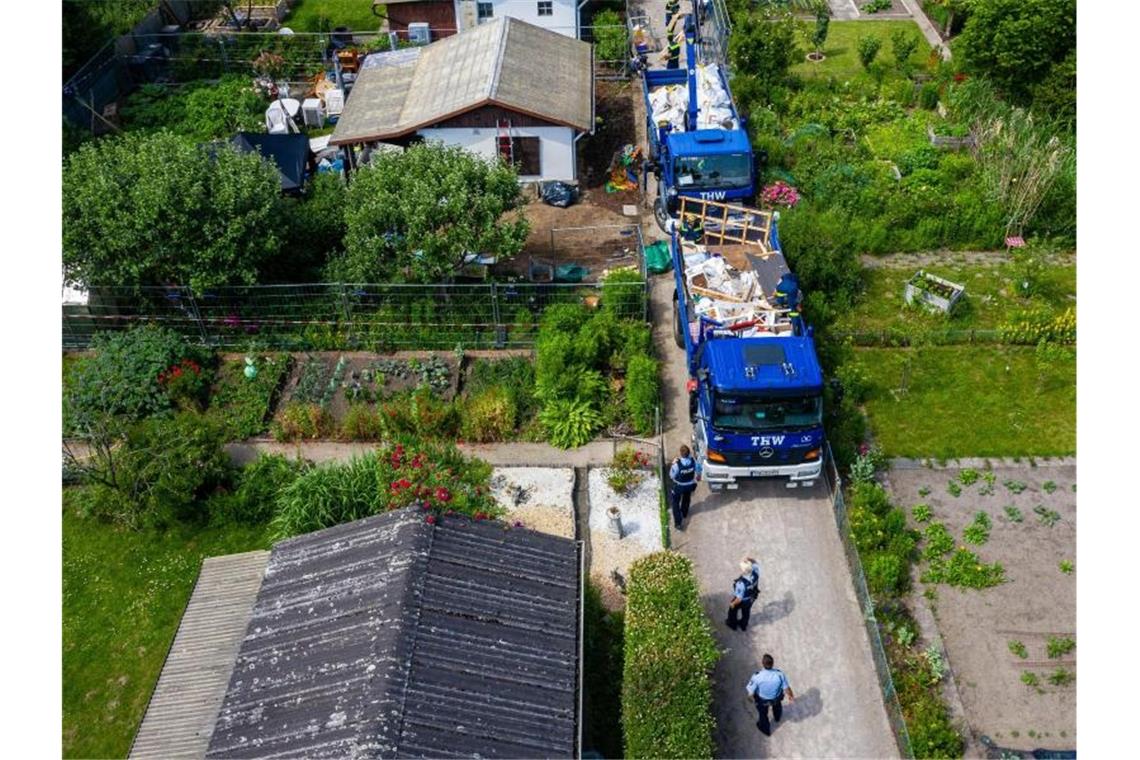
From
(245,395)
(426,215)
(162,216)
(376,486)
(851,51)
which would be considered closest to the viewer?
(376,486)

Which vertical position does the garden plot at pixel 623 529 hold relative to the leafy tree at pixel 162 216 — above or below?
below

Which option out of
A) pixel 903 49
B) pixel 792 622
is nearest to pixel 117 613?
pixel 792 622

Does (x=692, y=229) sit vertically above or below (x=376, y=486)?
above

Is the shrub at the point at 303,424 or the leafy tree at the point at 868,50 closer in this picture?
the shrub at the point at 303,424

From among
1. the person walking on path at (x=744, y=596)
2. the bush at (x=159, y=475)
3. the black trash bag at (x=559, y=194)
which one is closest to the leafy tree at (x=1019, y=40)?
the black trash bag at (x=559, y=194)

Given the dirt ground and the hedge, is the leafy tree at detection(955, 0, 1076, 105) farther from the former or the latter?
the hedge

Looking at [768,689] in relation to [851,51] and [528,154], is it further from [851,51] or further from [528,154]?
[851,51]

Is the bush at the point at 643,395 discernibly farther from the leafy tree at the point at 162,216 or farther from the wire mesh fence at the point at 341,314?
the leafy tree at the point at 162,216
